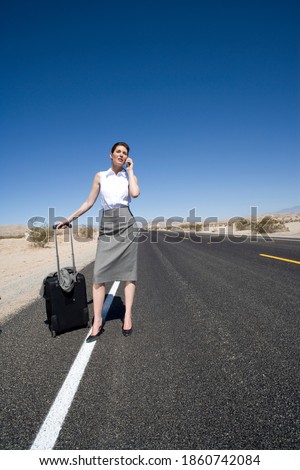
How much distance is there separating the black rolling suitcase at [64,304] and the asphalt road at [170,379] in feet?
0.46

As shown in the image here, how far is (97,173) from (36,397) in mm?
2418

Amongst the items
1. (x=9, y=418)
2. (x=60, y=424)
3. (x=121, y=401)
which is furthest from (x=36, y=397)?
(x=121, y=401)

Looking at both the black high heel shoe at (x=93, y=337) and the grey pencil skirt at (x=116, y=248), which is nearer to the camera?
the black high heel shoe at (x=93, y=337)

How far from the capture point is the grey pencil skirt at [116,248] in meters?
3.31

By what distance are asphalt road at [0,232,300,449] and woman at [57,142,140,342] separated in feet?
1.64

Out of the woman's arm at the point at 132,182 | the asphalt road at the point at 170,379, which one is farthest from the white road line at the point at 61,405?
the woman's arm at the point at 132,182

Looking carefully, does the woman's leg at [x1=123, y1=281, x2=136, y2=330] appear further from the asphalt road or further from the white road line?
the white road line

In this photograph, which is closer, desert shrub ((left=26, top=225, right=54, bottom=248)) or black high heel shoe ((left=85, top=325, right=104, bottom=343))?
black high heel shoe ((left=85, top=325, right=104, bottom=343))

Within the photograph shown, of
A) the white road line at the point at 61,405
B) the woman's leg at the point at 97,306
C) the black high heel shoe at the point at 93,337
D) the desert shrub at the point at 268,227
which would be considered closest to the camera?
→ the white road line at the point at 61,405

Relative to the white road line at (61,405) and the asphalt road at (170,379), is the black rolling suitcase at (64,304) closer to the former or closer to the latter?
the asphalt road at (170,379)

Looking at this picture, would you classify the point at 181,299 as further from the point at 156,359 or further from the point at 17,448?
the point at 17,448

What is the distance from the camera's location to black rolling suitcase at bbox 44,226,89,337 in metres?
3.34

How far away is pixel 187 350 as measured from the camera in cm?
277

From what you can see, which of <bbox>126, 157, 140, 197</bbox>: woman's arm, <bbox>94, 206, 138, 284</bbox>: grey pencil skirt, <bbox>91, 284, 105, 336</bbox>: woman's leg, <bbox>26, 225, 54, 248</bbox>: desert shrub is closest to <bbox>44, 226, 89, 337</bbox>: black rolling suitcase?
<bbox>91, 284, 105, 336</bbox>: woman's leg
